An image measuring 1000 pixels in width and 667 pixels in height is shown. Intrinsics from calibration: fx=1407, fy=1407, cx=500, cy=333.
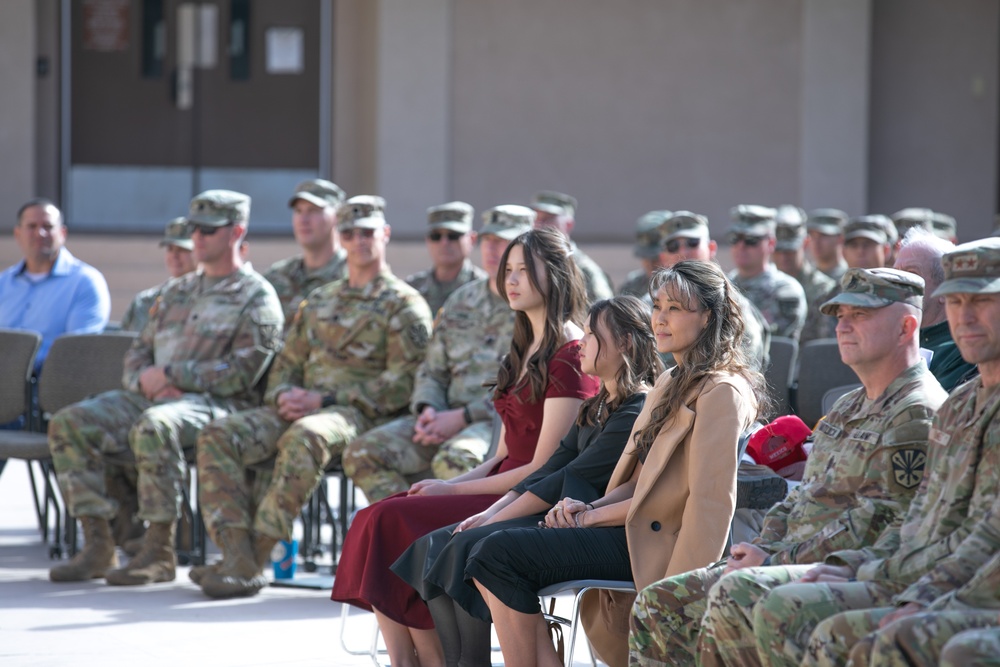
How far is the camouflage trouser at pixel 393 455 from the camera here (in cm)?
532

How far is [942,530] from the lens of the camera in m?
2.80

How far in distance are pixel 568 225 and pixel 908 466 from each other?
17.9ft

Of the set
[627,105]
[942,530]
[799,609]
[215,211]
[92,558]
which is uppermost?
[627,105]

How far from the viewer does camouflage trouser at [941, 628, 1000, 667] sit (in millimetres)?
2408

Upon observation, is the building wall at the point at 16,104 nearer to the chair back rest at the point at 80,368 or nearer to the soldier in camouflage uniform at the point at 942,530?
the chair back rest at the point at 80,368

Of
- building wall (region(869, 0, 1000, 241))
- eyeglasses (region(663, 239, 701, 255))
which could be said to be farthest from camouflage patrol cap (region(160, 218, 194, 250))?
building wall (region(869, 0, 1000, 241))

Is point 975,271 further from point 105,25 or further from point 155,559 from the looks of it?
point 105,25

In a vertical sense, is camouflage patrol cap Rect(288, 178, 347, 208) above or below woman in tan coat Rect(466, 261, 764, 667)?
above

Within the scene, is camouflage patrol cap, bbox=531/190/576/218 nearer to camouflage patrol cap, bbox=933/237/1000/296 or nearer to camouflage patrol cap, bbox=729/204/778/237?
camouflage patrol cap, bbox=729/204/778/237

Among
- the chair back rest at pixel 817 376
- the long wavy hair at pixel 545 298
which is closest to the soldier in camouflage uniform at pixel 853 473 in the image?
the long wavy hair at pixel 545 298

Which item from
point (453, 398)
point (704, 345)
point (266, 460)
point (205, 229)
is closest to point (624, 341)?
point (704, 345)

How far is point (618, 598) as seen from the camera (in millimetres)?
3764

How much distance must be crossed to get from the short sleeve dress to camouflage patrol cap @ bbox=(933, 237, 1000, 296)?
59.9 inches

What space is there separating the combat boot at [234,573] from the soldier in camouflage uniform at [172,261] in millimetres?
2219
